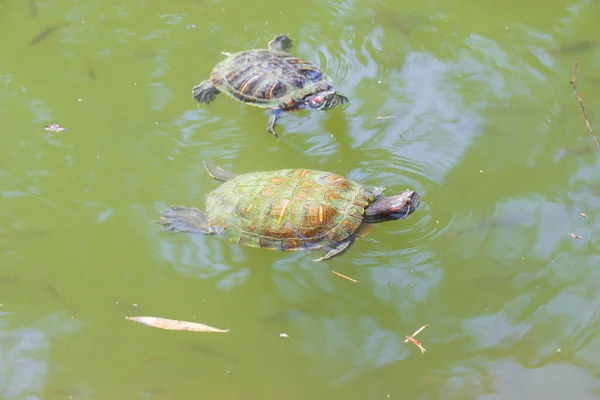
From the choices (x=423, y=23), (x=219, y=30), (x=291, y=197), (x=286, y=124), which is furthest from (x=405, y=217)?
(x=219, y=30)

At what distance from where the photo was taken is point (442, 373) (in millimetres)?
2938

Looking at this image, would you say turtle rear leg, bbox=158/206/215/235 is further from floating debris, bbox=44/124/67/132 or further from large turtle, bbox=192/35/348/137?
floating debris, bbox=44/124/67/132

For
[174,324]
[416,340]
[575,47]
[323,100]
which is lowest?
[174,324]

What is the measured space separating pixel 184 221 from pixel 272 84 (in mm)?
1433

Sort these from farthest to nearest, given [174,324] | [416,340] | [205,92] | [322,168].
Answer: [205,92], [322,168], [174,324], [416,340]

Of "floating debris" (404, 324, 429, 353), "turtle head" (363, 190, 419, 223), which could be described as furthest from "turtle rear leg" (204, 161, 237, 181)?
"floating debris" (404, 324, 429, 353)

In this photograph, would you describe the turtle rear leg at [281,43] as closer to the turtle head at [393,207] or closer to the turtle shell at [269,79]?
the turtle shell at [269,79]

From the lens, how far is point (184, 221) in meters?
3.53

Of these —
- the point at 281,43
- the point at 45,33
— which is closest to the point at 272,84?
the point at 281,43

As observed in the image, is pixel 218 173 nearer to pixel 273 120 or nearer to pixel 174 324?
pixel 273 120

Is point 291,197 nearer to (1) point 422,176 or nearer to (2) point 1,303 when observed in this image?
(1) point 422,176

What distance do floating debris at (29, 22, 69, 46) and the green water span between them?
0.12ft

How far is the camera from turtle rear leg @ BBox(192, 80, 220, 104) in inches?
175

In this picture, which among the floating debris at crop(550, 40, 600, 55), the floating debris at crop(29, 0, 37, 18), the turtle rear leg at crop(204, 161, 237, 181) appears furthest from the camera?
the floating debris at crop(29, 0, 37, 18)
